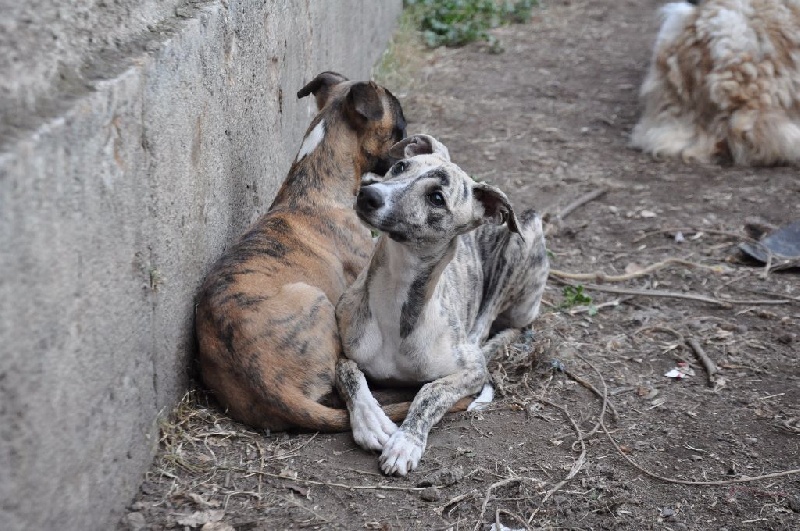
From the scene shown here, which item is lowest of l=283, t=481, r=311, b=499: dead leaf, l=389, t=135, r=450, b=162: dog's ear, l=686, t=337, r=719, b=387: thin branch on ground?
l=686, t=337, r=719, b=387: thin branch on ground

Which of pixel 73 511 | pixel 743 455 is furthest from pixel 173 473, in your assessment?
pixel 743 455

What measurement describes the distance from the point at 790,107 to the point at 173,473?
648 centimetres

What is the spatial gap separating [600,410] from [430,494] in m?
1.23

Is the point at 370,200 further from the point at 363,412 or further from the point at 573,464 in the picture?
the point at 573,464

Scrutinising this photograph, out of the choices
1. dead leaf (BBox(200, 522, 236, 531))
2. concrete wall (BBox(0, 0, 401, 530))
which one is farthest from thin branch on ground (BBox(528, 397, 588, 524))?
concrete wall (BBox(0, 0, 401, 530))

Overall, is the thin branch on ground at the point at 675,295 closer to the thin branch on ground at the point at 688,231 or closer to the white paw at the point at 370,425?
the thin branch on ground at the point at 688,231

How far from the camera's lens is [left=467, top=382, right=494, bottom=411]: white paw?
4.55 meters

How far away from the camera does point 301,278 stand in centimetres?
455

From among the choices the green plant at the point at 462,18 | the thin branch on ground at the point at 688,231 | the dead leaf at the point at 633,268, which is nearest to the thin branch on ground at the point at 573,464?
the dead leaf at the point at 633,268

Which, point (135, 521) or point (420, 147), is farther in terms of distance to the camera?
point (420, 147)

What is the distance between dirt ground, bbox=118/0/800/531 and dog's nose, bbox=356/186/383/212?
1032mm

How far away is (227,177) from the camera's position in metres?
4.77

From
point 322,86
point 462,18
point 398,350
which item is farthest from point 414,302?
point 462,18

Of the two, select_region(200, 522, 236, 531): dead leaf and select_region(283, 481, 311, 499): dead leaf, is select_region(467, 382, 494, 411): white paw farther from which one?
select_region(200, 522, 236, 531): dead leaf
